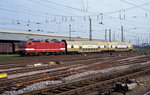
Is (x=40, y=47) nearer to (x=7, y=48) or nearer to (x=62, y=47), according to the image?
(x=62, y=47)

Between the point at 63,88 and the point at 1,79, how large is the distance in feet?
16.6

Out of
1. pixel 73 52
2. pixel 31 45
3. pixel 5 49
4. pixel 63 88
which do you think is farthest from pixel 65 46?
pixel 63 88

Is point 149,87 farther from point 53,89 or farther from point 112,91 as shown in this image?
point 53,89

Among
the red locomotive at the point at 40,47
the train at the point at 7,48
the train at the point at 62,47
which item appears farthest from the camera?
the train at the point at 7,48

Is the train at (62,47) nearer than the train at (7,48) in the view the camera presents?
Yes

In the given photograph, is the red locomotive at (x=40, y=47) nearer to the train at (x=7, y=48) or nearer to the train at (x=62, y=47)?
the train at (x=62, y=47)

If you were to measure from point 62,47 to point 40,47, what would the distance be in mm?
6098

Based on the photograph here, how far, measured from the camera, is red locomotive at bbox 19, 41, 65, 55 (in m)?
32.0

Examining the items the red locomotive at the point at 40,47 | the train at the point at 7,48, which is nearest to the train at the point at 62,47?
the red locomotive at the point at 40,47

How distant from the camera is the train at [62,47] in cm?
3238

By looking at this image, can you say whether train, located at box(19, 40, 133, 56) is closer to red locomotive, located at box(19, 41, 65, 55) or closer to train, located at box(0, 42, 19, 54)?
red locomotive, located at box(19, 41, 65, 55)

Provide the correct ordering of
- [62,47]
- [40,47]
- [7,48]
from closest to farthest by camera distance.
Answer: [40,47] < [62,47] < [7,48]

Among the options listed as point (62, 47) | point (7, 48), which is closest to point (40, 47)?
point (62, 47)

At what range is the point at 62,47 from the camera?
3862cm
